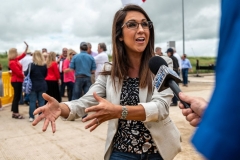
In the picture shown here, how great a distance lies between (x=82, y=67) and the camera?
23.6ft

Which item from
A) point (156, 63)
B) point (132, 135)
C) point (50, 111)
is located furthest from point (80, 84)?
point (156, 63)

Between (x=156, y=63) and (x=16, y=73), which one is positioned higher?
(x=156, y=63)

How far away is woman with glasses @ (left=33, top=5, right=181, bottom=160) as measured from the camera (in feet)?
6.59

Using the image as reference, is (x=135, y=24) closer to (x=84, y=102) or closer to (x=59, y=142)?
(x=84, y=102)

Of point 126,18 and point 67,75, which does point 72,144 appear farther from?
point 67,75

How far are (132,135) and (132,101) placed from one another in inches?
10.5

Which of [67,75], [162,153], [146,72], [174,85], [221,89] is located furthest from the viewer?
[67,75]

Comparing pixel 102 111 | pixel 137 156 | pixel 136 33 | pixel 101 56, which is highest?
pixel 136 33

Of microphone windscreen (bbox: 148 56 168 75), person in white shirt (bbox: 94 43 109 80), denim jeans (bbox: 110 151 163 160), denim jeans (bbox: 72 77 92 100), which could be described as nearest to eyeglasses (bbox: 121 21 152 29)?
microphone windscreen (bbox: 148 56 168 75)

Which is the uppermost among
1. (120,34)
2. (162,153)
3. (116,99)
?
(120,34)

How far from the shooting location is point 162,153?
2.13 metres

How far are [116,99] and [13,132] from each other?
15.3 ft

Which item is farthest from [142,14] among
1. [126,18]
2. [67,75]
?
[67,75]

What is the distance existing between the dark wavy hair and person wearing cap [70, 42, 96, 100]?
476cm
